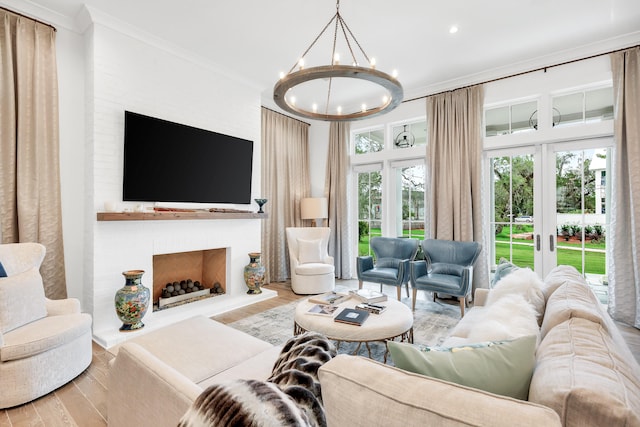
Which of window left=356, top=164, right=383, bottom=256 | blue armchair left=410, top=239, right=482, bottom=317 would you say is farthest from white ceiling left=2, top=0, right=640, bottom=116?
blue armchair left=410, top=239, right=482, bottom=317

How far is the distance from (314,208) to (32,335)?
12.5 feet

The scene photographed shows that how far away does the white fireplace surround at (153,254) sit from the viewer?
2.99m

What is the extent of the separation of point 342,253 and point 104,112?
3.86 metres

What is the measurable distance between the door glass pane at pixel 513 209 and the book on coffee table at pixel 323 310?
→ 279cm

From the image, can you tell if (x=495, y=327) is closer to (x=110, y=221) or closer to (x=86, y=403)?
(x=86, y=403)

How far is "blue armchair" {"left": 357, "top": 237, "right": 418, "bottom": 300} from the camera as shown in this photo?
3.82 metres

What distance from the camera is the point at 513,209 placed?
13.2 feet

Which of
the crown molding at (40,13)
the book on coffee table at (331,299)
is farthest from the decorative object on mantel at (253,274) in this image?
the crown molding at (40,13)

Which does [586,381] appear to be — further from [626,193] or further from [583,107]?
[583,107]

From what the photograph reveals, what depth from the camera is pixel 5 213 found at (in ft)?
8.70

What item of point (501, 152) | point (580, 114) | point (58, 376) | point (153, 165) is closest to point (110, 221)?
point (153, 165)

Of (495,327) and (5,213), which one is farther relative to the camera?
(5,213)

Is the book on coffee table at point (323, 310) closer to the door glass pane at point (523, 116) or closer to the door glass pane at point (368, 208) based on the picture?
the door glass pane at point (368, 208)

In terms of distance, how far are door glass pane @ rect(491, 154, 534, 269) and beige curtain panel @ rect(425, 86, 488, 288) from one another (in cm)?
28
